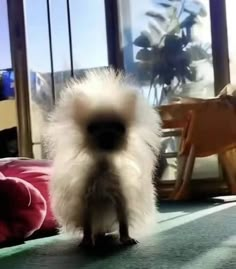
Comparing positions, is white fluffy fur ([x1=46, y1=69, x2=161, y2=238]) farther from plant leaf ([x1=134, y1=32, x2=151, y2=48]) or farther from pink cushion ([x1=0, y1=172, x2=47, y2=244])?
plant leaf ([x1=134, y1=32, x2=151, y2=48])

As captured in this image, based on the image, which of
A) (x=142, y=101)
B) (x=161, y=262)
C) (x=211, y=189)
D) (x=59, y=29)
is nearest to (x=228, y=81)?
(x=211, y=189)

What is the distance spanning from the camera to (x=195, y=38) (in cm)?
338

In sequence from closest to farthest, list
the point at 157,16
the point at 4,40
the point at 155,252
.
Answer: the point at 155,252
the point at 157,16
the point at 4,40

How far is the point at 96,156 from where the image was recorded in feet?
4.87

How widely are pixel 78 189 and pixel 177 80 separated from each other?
6.73 ft

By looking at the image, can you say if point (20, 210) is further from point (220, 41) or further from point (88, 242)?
point (220, 41)

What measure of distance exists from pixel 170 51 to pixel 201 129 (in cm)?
72

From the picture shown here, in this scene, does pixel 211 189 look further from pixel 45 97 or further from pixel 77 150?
pixel 77 150

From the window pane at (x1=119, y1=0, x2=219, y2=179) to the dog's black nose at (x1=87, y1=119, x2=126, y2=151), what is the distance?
185cm

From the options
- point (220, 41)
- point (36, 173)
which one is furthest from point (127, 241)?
point (220, 41)

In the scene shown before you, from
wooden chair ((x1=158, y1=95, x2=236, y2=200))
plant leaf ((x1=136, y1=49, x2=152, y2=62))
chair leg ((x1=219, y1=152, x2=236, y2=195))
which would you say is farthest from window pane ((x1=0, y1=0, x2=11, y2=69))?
chair leg ((x1=219, y1=152, x2=236, y2=195))

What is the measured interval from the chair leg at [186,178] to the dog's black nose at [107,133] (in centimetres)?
153

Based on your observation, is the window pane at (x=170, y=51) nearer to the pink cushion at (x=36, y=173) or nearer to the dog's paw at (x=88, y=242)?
the pink cushion at (x=36, y=173)

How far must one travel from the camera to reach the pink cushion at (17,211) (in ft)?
5.60
